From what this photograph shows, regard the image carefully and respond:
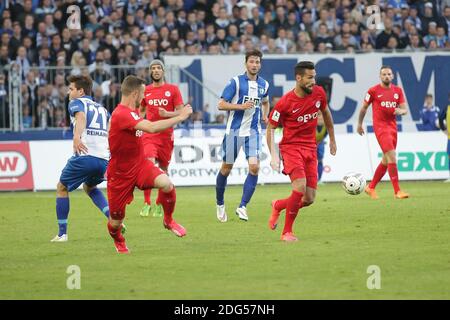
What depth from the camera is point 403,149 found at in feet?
84.3

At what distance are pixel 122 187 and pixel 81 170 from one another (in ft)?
5.91

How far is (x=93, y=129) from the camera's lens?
1395 cm

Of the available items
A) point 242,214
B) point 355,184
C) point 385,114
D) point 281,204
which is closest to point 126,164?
point 281,204

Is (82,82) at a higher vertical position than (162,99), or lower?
higher

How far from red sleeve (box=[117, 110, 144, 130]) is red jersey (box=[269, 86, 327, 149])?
7.10 feet

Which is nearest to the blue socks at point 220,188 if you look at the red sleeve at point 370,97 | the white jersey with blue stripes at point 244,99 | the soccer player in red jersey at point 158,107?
the white jersey with blue stripes at point 244,99

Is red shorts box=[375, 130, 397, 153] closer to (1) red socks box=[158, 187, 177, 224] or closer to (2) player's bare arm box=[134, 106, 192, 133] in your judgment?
(1) red socks box=[158, 187, 177, 224]

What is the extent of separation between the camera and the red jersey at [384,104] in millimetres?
20203

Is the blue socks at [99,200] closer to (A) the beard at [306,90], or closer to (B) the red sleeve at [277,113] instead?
(B) the red sleeve at [277,113]

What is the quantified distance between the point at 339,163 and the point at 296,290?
54.8 feet

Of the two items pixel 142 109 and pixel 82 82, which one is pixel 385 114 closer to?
pixel 142 109

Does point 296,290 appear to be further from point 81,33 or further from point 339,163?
point 81,33

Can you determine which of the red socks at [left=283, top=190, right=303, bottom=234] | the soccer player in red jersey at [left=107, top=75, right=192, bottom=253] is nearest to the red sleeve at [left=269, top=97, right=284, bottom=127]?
the red socks at [left=283, top=190, right=303, bottom=234]
